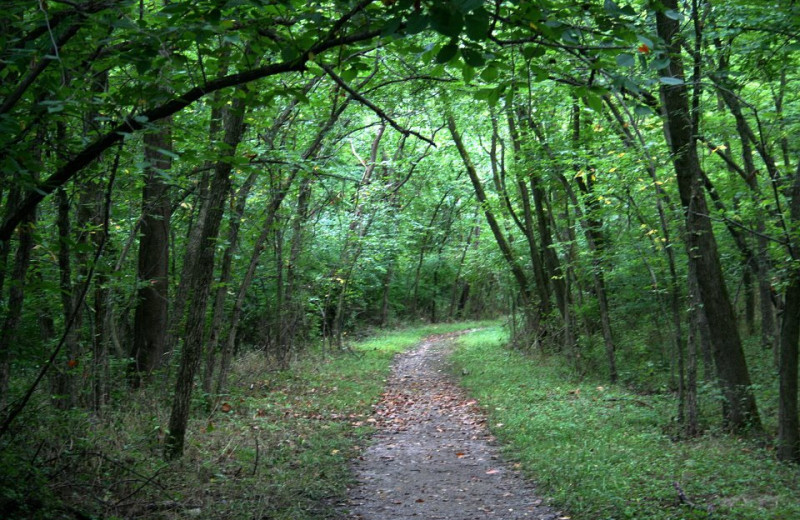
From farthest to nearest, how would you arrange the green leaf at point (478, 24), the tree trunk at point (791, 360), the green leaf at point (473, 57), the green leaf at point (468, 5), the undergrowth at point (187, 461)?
the tree trunk at point (791, 360), the undergrowth at point (187, 461), the green leaf at point (473, 57), the green leaf at point (478, 24), the green leaf at point (468, 5)

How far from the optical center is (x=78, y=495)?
4.84 metres

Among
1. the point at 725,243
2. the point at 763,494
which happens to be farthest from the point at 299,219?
the point at 763,494

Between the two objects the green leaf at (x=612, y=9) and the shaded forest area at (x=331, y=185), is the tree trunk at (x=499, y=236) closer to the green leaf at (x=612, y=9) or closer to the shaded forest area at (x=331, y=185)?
the shaded forest area at (x=331, y=185)

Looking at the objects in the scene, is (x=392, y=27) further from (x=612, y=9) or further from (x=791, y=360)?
(x=791, y=360)

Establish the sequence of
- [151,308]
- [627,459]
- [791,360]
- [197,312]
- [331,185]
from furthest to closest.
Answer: [331,185] → [151,308] → [627,459] → [791,360] → [197,312]

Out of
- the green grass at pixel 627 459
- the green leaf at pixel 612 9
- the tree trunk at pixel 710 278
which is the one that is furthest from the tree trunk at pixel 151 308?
the green leaf at pixel 612 9

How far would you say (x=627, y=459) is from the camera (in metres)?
7.13

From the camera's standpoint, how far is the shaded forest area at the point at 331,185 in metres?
3.53

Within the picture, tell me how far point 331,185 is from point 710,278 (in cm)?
600

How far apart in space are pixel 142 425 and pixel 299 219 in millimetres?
7320

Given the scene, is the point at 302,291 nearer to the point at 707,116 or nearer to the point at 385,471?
the point at 385,471

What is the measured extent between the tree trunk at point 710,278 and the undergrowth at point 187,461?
17.0 feet

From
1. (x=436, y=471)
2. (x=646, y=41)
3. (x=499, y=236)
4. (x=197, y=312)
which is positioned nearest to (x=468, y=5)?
(x=646, y=41)

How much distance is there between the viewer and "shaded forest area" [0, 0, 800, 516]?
3531 millimetres
